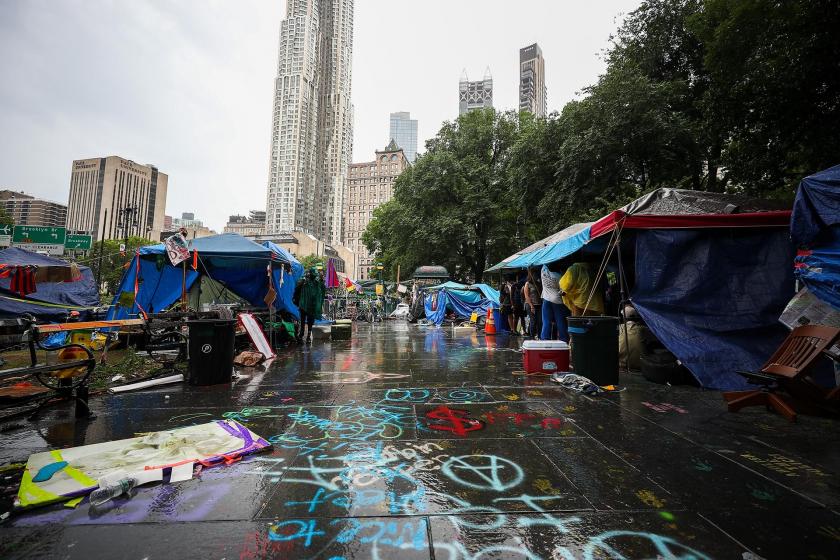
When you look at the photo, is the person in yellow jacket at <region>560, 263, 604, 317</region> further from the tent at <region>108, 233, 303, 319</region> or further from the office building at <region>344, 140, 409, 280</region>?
the office building at <region>344, 140, 409, 280</region>

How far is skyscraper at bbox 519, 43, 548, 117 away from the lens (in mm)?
119000

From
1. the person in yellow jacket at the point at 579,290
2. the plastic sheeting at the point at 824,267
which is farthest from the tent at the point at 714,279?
the person in yellow jacket at the point at 579,290

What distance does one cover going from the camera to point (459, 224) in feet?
90.7

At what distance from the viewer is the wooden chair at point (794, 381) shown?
4.03 m

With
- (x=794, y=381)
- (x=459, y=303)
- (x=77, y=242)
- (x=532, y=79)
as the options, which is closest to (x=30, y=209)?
(x=77, y=242)

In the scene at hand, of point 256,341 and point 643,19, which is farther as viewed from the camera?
point 643,19

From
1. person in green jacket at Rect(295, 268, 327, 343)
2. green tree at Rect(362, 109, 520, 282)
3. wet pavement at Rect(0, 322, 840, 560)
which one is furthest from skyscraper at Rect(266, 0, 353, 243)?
wet pavement at Rect(0, 322, 840, 560)

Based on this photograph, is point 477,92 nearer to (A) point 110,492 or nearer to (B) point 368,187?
(B) point 368,187

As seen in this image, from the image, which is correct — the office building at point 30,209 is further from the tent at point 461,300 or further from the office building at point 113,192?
the tent at point 461,300

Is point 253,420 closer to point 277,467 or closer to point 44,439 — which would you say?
point 277,467

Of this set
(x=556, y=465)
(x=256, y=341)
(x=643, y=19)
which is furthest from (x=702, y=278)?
(x=643, y=19)

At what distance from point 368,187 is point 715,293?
11475 cm

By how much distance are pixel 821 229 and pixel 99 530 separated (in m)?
8.56

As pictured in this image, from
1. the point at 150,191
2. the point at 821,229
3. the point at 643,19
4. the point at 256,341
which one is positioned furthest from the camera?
the point at 150,191
